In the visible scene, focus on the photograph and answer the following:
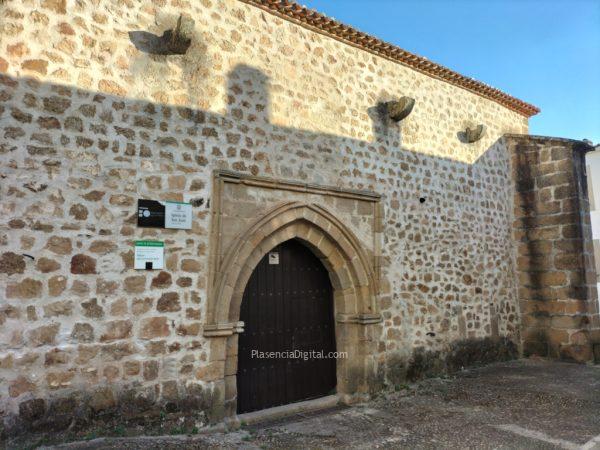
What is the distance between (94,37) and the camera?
12.8 feet

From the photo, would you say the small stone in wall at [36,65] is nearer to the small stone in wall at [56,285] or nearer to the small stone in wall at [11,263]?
the small stone in wall at [11,263]

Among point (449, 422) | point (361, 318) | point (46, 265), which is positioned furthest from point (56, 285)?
point (449, 422)

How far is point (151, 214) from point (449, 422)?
3689 mm

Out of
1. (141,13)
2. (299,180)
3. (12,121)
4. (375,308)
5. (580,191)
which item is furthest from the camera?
(580,191)

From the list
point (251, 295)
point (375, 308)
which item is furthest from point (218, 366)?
point (375, 308)

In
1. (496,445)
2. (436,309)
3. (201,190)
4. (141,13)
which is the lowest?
(496,445)

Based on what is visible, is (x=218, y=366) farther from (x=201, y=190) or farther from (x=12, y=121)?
(x=12, y=121)

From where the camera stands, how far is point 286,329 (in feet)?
16.9

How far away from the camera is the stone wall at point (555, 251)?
7.17 meters

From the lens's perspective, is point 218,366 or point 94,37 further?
point 218,366

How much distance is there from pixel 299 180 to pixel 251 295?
58.3 inches

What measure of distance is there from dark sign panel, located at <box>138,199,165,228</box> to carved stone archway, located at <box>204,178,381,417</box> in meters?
0.75

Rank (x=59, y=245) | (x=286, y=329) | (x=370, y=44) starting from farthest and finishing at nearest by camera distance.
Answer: (x=370, y=44) < (x=286, y=329) < (x=59, y=245)

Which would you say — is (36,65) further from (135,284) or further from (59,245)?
(135,284)
